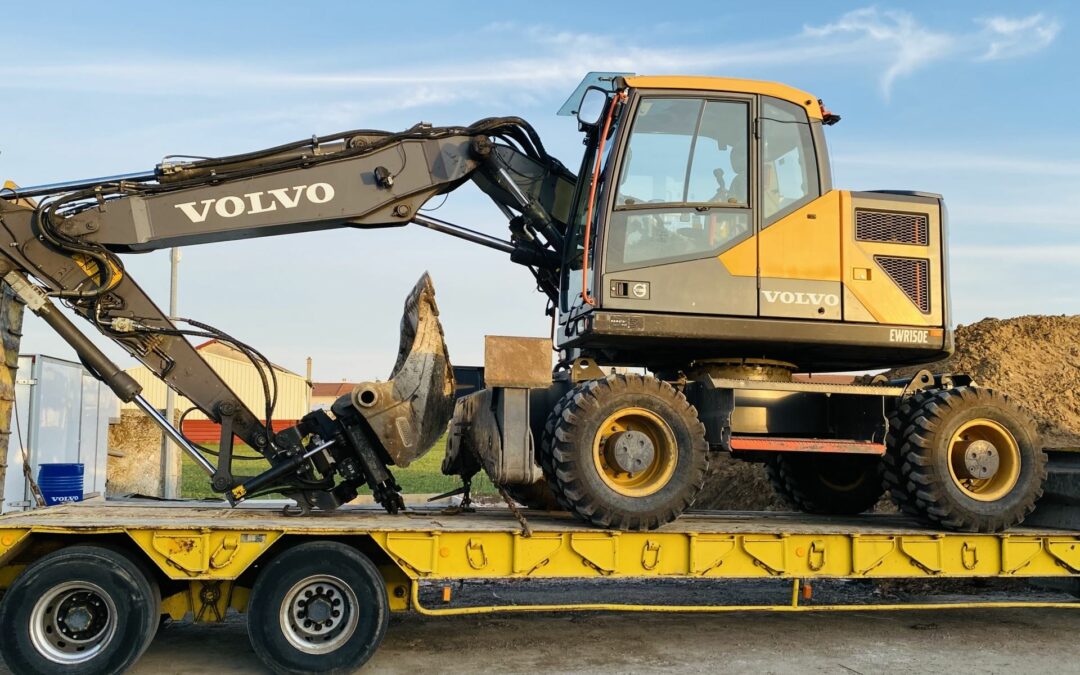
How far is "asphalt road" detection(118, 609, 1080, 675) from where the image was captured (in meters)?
7.54

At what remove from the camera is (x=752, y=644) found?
8.41m

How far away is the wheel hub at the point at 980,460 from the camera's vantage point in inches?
335

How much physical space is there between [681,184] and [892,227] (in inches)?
78.9

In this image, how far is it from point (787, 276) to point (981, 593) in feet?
16.9

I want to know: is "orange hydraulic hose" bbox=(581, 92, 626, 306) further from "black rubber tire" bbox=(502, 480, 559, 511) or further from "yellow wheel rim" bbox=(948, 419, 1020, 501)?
"yellow wheel rim" bbox=(948, 419, 1020, 501)

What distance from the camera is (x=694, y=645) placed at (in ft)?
27.3

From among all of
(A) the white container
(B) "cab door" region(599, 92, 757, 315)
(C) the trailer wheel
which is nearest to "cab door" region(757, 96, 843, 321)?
(B) "cab door" region(599, 92, 757, 315)

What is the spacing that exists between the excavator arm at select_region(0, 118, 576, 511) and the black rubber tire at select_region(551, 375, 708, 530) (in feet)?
4.27

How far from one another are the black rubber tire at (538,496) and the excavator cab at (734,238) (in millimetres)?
1519

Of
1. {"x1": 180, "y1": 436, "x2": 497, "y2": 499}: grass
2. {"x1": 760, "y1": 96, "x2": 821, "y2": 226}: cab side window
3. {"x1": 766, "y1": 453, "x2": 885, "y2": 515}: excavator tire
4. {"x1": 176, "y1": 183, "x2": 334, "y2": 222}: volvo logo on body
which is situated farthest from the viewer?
{"x1": 180, "y1": 436, "x2": 497, "y2": 499}: grass

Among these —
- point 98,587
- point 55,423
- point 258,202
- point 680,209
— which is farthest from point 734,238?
point 55,423

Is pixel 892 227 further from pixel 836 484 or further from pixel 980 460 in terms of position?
pixel 836 484

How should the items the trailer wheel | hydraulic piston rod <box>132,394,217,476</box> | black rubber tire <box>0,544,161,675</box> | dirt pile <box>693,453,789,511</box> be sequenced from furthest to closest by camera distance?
dirt pile <box>693,453,789,511</box>
hydraulic piston rod <box>132,394,217,476</box>
the trailer wheel
black rubber tire <box>0,544,161,675</box>

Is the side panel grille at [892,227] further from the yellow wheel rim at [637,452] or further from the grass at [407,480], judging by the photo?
the grass at [407,480]
